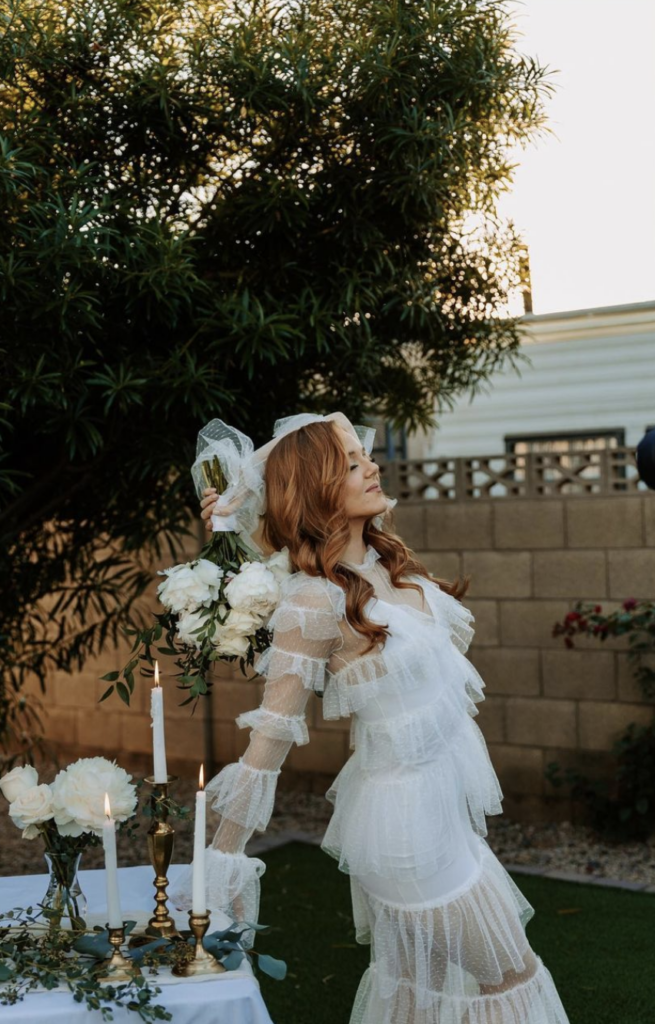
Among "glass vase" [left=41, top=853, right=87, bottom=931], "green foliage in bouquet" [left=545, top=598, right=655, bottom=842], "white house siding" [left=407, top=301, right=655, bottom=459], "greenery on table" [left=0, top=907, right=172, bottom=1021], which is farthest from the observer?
"white house siding" [left=407, top=301, right=655, bottom=459]

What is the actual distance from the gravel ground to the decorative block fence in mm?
169

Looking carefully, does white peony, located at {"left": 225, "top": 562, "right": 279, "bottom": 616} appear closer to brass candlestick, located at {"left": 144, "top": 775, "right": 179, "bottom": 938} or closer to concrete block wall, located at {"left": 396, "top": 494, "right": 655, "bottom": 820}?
brass candlestick, located at {"left": 144, "top": 775, "right": 179, "bottom": 938}

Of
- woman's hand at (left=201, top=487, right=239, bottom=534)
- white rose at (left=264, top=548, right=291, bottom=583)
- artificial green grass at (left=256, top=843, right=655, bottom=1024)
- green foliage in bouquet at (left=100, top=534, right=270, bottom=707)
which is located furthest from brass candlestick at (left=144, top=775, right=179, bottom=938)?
artificial green grass at (left=256, top=843, right=655, bottom=1024)

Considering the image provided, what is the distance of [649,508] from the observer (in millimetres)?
5379

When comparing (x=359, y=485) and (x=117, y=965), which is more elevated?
(x=359, y=485)

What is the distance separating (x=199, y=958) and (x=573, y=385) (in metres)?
5.21

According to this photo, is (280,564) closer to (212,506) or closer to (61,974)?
(212,506)

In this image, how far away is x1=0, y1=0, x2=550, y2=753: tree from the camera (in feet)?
11.8

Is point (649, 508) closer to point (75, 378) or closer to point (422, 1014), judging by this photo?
point (75, 378)

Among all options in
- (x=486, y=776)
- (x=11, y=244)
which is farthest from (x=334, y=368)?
(x=486, y=776)

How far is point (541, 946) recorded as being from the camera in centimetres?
412

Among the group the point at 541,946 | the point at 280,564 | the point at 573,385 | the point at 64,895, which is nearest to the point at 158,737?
the point at 64,895

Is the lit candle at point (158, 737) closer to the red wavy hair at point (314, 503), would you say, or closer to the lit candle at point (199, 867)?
the lit candle at point (199, 867)

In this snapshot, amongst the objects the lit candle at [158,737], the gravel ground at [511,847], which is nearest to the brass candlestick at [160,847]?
the lit candle at [158,737]
